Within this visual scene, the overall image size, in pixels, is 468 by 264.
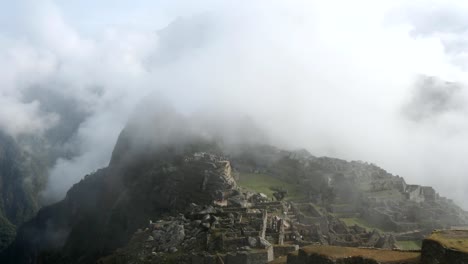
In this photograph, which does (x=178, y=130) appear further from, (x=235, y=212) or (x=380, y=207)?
(x=235, y=212)

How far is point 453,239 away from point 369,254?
418 cm

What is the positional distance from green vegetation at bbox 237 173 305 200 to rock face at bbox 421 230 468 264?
5237 cm

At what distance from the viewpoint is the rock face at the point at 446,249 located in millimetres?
21047

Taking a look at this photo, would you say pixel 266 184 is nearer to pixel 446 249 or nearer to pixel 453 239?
pixel 453 239

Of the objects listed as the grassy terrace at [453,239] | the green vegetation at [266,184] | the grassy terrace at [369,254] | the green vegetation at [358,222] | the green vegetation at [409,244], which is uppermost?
the green vegetation at [266,184]

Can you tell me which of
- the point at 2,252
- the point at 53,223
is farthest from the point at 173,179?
the point at 2,252

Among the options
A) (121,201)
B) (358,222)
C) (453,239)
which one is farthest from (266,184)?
(453,239)

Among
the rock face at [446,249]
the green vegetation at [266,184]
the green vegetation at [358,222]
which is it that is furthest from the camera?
the green vegetation at [266,184]

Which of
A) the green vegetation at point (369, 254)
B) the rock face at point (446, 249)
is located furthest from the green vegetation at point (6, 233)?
the rock face at point (446, 249)

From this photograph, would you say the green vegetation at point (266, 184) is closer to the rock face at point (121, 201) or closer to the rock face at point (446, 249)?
the rock face at point (121, 201)

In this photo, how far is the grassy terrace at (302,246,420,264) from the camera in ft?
79.5

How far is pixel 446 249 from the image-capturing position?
846 inches

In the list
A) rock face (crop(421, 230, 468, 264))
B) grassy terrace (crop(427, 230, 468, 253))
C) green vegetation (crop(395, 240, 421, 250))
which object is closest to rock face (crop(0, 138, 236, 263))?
green vegetation (crop(395, 240, 421, 250))

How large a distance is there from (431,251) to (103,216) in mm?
90548
